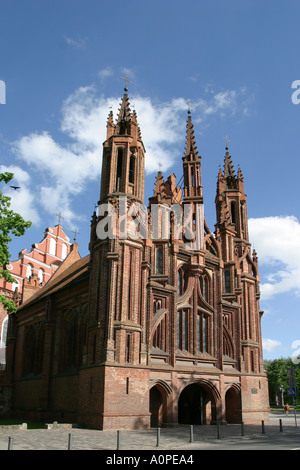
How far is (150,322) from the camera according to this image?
28672 millimetres

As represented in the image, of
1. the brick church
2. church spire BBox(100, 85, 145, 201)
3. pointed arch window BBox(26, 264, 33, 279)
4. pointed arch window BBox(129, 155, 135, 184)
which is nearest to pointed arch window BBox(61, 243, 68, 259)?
pointed arch window BBox(26, 264, 33, 279)

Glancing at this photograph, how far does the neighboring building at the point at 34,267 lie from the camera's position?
46844 millimetres

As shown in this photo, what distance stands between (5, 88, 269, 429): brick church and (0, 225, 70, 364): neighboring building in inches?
203

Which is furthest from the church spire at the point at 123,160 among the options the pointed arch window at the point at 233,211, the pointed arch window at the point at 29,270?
the pointed arch window at the point at 29,270

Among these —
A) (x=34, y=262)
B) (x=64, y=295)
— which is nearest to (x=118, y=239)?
(x=64, y=295)

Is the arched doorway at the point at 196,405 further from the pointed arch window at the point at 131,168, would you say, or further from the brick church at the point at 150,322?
the pointed arch window at the point at 131,168

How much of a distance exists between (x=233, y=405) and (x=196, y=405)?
11.3 feet

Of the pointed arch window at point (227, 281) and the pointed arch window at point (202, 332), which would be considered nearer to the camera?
the pointed arch window at point (202, 332)

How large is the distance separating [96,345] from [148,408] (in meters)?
4.94

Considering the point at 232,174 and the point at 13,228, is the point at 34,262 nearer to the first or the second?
the point at 232,174

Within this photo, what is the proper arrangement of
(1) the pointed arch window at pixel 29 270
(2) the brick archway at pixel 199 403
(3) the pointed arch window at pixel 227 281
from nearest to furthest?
(2) the brick archway at pixel 199 403 → (3) the pointed arch window at pixel 227 281 → (1) the pointed arch window at pixel 29 270

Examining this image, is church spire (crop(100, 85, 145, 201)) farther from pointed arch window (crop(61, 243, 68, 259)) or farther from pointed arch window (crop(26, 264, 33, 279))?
pointed arch window (crop(61, 243, 68, 259))

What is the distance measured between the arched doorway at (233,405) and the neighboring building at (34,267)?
76.5ft

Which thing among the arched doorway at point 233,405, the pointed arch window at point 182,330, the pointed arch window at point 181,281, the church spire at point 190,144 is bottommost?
the arched doorway at point 233,405
